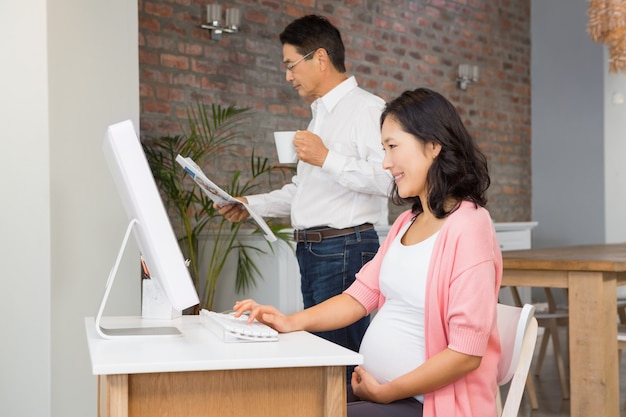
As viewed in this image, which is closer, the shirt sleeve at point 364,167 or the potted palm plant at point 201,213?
the shirt sleeve at point 364,167

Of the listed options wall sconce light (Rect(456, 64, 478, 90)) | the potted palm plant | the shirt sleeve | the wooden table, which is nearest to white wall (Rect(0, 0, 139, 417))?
the shirt sleeve

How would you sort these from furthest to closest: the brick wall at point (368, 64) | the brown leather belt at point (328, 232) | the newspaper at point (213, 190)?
the brick wall at point (368, 64)
the brown leather belt at point (328, 232)
the newspaper at point (213, 190)

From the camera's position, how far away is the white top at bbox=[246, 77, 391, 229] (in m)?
2.76

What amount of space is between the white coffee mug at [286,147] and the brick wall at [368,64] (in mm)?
2325

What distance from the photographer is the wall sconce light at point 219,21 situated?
510cm

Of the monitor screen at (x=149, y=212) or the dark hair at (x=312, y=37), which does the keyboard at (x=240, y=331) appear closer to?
the monitor screen at (x=149, y=212)

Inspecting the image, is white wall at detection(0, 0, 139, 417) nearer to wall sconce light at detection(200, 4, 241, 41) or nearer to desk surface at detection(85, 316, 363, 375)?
desk surface at detection(85, 316, 363, 375)

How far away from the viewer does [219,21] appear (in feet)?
16.8

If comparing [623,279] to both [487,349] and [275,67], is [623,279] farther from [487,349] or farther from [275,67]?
[275,67]

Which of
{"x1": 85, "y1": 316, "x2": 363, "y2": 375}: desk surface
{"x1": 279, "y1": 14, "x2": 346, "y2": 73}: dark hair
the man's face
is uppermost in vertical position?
{"x1": 279, "y1": 14, "x2": 346, "y2": 73}: dark hair

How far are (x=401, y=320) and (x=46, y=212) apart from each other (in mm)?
1544

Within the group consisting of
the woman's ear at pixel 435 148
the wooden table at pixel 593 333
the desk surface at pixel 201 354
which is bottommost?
the wooden table at pixel 593 333

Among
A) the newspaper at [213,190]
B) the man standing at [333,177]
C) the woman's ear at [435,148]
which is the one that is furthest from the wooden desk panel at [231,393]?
the man standing at [333,177]

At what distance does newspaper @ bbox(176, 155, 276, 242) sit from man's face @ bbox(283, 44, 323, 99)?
0.51m
